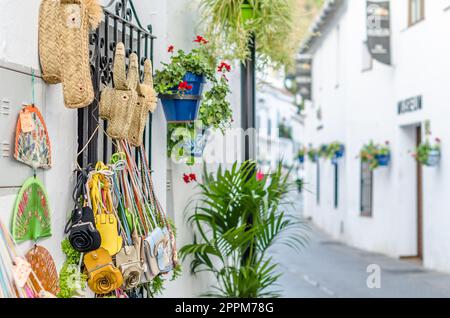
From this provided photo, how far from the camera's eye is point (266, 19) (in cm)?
604

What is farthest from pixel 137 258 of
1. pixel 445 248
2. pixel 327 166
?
pixel 327 166

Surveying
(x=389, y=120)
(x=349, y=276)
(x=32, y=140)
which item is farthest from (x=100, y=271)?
(x=389, y=120)

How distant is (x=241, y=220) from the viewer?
582cm

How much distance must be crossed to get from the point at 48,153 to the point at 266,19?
2.90m

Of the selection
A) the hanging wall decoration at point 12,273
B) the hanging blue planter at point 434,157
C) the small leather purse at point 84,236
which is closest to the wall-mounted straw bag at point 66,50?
the small leather purse at point 84,236

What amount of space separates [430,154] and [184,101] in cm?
689

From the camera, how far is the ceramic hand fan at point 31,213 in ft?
10.6

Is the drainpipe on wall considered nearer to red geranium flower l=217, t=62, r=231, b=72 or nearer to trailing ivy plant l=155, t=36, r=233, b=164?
trailing ivy plant l=155, t=36, r=233, b=164

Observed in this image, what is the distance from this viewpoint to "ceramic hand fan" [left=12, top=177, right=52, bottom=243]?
3221 millimetres

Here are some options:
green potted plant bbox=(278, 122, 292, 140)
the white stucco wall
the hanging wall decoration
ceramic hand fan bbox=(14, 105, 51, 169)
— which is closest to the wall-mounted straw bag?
ceramic hand fan bbox=(14, 105, 51, 169)

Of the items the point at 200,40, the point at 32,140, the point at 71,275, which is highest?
the point at 200,40

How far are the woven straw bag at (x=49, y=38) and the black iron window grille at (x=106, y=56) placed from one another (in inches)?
20.2

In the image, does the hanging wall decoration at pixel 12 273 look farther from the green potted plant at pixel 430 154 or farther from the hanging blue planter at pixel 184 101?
the green potted plant at pixel 430 154

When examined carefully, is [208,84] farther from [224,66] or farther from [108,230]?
[108,230]
